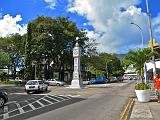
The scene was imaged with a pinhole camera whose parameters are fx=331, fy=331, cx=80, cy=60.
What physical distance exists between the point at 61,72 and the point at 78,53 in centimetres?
3266

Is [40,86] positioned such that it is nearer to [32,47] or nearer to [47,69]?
[32,47]

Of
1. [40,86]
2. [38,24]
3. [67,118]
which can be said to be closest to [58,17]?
[38,24]

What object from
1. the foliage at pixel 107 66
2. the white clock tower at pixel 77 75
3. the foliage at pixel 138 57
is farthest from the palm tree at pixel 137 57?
the foliage at pixel 107 66

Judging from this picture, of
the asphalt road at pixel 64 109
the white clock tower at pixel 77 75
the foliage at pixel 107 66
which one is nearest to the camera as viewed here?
the asphalt road at pixel 64 109

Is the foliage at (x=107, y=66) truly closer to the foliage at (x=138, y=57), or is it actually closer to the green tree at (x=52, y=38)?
the green tree at (x=52, y=38)

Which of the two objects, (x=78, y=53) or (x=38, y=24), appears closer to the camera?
(x=78, y=53)

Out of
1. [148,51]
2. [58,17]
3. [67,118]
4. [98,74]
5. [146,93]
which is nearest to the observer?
[67,118]

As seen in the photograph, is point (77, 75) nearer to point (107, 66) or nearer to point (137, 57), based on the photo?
point (137, 57)

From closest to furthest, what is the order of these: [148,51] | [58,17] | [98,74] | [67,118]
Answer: [67,118]
[148,51]
[58,17]
[98,74]

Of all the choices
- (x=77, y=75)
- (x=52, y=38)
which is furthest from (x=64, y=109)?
(x=52, y=38)

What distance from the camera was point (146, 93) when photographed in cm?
2231

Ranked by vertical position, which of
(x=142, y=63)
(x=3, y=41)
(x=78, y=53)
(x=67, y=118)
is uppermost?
(x=3, y=41)

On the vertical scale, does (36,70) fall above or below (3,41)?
below

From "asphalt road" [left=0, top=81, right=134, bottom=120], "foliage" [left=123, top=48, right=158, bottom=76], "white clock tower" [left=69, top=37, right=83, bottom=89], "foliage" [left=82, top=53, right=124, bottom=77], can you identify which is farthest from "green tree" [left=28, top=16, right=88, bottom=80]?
"asphalt road" [left=0, top=81, right=134, bottom=120]
